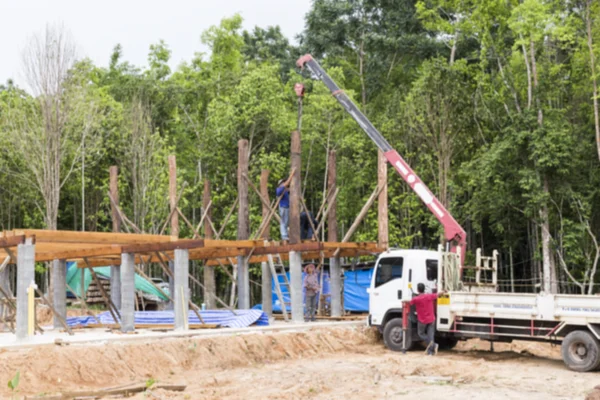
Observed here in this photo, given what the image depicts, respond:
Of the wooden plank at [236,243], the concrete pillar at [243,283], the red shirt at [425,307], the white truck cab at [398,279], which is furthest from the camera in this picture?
the concrete pillar at [243,283]

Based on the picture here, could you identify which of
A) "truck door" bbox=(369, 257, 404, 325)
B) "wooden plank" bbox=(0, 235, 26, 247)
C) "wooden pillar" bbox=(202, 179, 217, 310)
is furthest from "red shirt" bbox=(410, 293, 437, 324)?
"wooden pillar" bbox=(202, 179, 217, 310)

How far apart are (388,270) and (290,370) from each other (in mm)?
4169

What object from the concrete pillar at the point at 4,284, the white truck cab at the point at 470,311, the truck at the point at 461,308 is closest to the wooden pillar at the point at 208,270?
the concrete pillar at the point at 4,284

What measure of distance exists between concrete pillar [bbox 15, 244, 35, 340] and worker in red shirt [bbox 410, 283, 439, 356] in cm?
794

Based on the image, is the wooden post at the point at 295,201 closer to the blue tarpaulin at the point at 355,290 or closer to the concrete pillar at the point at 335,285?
the concrete pillar at the point at 335,285

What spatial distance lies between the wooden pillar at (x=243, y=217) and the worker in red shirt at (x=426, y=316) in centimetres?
634

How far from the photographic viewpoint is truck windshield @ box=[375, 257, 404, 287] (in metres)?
17.9

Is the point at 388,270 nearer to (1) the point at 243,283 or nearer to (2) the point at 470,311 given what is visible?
(2) the point at 470,311

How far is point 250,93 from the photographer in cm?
3503

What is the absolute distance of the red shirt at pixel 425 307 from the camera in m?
16.6

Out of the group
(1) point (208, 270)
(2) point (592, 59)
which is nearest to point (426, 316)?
(1) point (208, 270)

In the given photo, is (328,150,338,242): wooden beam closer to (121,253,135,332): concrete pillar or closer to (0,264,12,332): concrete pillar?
(121,253,135,332): concrete pillar

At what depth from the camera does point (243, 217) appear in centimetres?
2172

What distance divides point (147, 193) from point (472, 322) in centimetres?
2148
